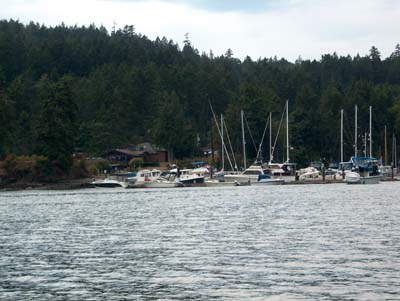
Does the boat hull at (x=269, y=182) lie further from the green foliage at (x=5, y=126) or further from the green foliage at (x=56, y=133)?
the green foliage at (x=5, y=126)

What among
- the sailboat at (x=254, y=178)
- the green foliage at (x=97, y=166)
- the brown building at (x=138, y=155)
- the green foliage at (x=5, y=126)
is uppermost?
the green foliage at (x=5, y=126)

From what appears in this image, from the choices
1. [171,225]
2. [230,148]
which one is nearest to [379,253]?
[171,225]

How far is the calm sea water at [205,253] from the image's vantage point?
30.8m

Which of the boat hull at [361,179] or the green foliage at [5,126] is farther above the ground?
the green foliage at [5,126]

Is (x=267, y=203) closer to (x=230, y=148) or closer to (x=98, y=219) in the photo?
(x=98, y=219)

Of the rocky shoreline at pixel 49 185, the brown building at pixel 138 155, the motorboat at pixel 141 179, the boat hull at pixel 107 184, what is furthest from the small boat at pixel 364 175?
the brown building at pixel 138 155

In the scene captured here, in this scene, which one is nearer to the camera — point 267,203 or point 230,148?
point 267,203

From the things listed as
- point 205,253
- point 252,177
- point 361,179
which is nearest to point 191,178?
point 252,177

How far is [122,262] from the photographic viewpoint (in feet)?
126

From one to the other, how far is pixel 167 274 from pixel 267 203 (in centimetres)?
4679

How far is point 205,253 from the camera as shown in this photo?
→ 40.9 metres

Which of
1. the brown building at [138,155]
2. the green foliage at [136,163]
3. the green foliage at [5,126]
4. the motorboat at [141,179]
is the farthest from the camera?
the brown building at [138,155]

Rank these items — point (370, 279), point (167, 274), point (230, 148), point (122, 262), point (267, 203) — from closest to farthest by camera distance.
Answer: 1. point (370, 279)
2. point (167, 274)
3. point (122, 262)
4. point (267, 203)
5. point (230, 148)

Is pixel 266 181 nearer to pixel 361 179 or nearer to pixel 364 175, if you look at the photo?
pixel 361 179
